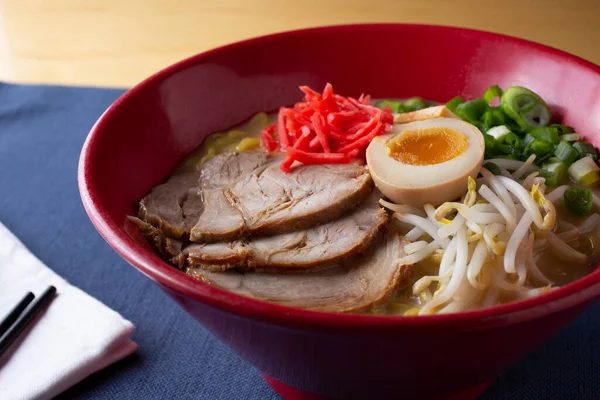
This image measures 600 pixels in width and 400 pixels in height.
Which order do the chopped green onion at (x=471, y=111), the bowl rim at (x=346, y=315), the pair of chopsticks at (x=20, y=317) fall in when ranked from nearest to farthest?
the bowl rim at (x=346, y=315), the pair of chopsticks at (x=20, y=317), the chopped green onion at (x=471, y=111)

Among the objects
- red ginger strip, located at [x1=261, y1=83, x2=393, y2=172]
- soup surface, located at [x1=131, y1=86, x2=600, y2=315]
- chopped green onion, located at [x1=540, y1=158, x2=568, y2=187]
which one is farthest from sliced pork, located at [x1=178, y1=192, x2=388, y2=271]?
chopped green onion, located at [x1=540, y1=158, x2=568, y2=187]

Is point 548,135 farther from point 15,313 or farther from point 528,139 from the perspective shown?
point 15,313

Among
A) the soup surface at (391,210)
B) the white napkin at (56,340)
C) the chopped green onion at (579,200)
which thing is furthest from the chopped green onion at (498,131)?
the white napkin at (56,340)

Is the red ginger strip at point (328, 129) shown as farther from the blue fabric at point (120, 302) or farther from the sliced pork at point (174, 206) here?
the blue fabric at point (120, 302)

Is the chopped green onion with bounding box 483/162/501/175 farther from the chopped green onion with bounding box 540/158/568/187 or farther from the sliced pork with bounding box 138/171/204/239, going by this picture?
the sliced pork with bounding box 138/171/204/239

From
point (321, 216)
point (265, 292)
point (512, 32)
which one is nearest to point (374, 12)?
point (512, 32)

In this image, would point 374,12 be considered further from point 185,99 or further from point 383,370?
point 383,370
